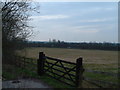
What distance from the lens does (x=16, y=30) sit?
1886 centimetres

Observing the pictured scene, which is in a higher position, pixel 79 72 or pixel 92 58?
pixel 79 72

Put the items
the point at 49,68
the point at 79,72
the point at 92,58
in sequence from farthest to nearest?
1. the point at 92,58
2. the point at 49,68
3. the point at 79,72

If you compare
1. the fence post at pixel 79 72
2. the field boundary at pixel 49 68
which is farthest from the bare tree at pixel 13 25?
the fence post at pixel 79 72

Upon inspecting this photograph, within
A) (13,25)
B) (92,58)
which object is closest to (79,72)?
(13,25)

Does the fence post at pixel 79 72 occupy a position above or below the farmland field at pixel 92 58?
above

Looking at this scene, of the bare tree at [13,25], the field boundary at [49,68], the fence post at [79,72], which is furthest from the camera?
the bare tree at [13,25]

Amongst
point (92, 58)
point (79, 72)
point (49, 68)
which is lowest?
point (92, 58)

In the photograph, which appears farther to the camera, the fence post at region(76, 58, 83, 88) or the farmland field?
the farmland field

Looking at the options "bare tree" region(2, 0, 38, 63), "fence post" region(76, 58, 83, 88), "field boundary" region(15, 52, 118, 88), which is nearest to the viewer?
"field boundary" region(15, 52, 118, 88)

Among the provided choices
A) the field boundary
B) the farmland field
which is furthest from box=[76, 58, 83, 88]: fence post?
the farmland field

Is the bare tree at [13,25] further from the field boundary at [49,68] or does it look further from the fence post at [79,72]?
the fence post at [79,72]

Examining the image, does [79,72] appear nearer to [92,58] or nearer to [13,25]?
[13,25]

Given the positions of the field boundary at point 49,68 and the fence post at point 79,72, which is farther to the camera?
the fence post at point 79,72

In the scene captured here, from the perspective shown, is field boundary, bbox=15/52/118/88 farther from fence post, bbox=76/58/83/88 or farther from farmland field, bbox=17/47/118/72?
farmland field, bbox=17/47/118/72
